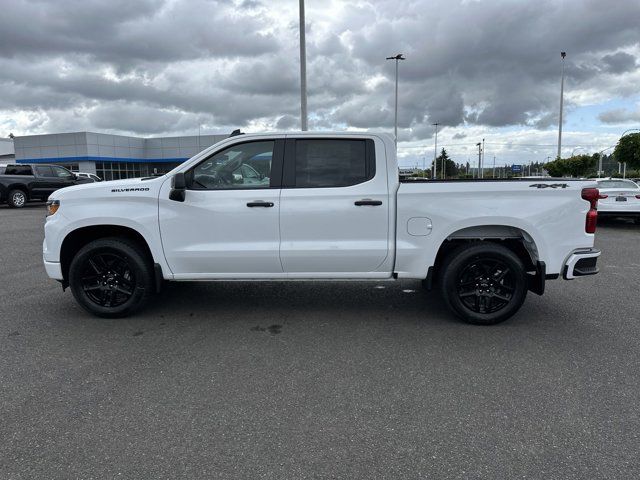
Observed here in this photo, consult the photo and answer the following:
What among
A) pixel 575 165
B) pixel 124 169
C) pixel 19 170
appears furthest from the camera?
pixel 124 169

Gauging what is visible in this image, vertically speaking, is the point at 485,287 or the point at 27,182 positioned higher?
the point at 27,182

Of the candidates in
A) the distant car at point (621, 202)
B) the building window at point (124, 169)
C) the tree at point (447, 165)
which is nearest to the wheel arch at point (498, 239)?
the distant car at point (621, 202)

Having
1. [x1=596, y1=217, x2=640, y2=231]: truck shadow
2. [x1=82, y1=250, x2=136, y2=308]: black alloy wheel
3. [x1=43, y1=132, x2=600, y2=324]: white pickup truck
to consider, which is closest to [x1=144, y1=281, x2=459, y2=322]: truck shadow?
[x1=82, y1=250, x2=136, y2=308]: black alloy wheel

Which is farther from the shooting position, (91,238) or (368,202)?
(91,238)

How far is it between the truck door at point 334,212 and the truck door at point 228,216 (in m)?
0.14

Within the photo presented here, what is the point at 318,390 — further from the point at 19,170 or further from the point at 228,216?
the point at 19,170

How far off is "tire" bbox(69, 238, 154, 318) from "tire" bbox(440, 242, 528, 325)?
315 centimetres

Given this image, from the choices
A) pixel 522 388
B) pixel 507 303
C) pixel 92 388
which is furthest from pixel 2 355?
pixel 507 303

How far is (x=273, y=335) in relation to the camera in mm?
4699

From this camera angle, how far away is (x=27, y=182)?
19953 millimetres

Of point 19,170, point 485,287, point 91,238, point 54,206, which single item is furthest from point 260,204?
point 19,170

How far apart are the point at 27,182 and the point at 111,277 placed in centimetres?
1799

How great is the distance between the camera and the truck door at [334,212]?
483 centimetres

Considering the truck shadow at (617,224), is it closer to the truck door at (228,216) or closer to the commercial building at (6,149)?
the truck door at (228,216)
